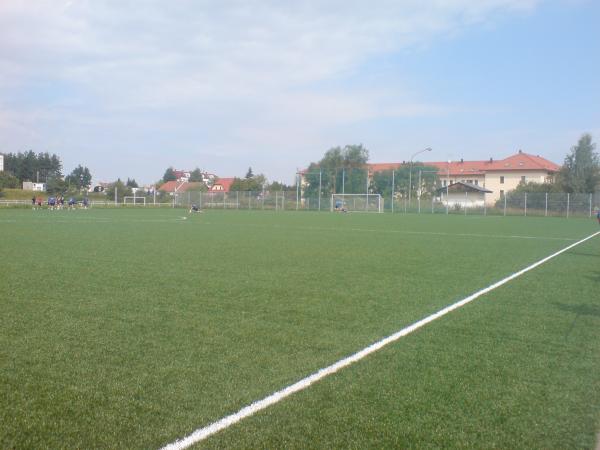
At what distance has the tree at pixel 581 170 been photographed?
66188 millimetres

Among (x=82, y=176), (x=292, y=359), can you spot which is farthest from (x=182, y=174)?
(x=292, y=359)

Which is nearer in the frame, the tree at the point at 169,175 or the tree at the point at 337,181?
the tree at the point at 337,181

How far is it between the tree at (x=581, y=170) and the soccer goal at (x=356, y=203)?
79.7 ft

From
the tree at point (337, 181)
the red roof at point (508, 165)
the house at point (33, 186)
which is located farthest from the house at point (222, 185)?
the tree at point (337, 181)

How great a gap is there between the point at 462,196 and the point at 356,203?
46.9ft

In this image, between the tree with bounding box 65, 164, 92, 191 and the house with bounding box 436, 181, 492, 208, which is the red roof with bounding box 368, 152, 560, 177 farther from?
the tree with bounding box 65, 164, 92, 191

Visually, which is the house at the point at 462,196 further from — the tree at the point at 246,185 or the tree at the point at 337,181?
the tree at the point at 246,185

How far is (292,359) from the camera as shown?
5023mm

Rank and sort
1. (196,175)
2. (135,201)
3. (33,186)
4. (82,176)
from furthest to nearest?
(196,175), (82,176), (33,186), (135,201)

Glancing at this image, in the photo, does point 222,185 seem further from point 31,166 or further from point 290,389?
point 290,389

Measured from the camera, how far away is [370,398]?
4082 millimetres

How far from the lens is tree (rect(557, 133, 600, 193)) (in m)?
66.2

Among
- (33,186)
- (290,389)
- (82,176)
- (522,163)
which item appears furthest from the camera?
(82,176)

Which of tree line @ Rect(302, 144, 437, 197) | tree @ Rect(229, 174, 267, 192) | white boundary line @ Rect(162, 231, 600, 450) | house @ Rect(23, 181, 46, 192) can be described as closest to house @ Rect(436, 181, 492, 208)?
tree line @ Rect(302, 144, 437, 197)
